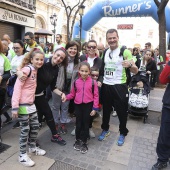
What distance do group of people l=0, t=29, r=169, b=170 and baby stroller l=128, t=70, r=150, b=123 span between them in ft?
3.86

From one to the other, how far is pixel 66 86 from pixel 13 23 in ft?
34.7

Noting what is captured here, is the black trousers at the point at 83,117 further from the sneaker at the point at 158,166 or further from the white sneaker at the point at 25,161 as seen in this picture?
the sneaker at the point at 158,166

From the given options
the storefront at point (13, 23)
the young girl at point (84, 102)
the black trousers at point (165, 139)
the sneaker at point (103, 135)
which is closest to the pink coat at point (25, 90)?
the young girl at point (84, 102)

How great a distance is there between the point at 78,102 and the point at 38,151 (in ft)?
3.34

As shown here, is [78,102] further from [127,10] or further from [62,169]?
[127,10]

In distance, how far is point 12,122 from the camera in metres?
4.08

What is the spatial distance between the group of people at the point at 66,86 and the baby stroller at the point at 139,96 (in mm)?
1177

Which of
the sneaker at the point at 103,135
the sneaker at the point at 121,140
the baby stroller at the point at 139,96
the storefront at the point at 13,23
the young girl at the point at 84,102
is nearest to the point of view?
the young girl at the point at 84,102

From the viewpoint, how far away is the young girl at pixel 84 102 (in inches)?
119

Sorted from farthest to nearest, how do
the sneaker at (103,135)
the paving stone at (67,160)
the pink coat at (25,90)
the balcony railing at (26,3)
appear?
1. the balcony railing at (26,3)
2. the sneaker at (103,135)
3. the paving stone at (67,160)
4. the pink coat at (25,90)

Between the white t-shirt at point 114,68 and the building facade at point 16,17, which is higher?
the building facade at point 16,17

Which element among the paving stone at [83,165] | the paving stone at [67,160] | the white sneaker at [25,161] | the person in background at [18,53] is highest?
the person in background at [18,53]

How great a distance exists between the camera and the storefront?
11.3 meters

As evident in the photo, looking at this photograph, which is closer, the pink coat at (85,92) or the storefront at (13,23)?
the pink coat at (85,92)
